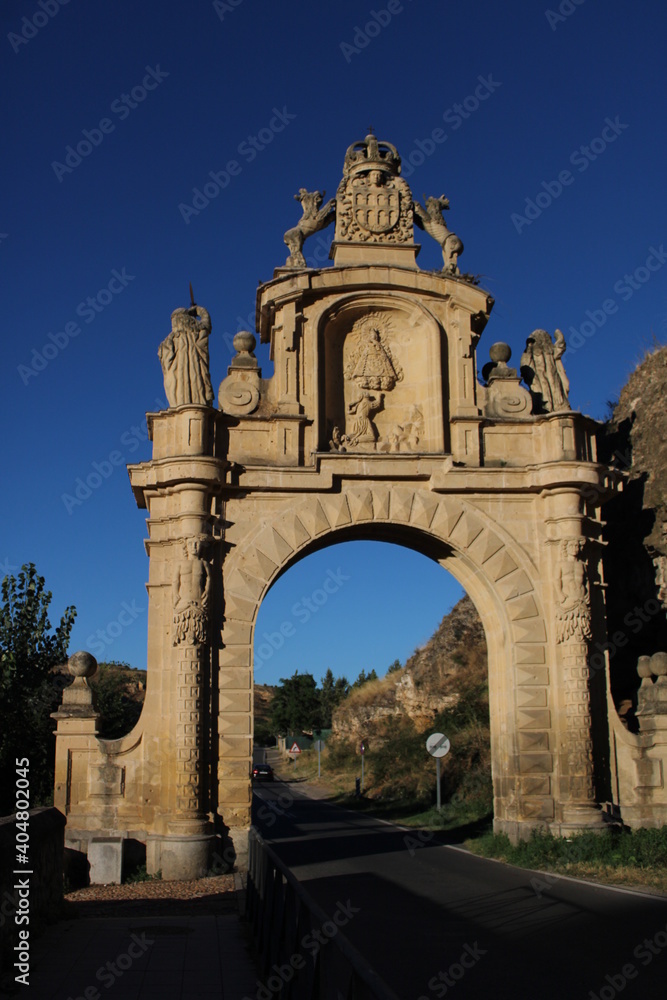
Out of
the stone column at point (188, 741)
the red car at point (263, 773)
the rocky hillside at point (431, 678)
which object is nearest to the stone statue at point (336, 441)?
the stone column at point (188, 741)

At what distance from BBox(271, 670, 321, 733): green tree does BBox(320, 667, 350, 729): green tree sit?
50cm

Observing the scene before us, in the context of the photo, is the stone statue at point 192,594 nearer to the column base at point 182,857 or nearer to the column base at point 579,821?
the column base at point 182,857

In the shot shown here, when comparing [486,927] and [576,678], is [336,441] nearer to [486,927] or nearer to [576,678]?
[576,678]

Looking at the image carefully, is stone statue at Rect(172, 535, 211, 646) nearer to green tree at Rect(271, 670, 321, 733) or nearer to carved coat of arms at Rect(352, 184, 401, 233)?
carved coat of arms at Rect(352, 184, 401, 233)

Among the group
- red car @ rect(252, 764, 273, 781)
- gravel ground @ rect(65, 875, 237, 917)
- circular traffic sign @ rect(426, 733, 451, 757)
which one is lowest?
red car @ rect(252, 764, 273, 781)

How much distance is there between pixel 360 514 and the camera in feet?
57.7

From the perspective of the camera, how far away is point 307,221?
19.3 meters

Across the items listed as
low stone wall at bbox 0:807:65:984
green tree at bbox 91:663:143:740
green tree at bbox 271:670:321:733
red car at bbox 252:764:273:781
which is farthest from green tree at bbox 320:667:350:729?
low stone wall at bbox 0:807:65:984

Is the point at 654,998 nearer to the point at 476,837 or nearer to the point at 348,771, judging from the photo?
the point at 476,837

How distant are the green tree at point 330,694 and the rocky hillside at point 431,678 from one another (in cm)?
2235

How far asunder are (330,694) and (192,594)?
57157mm

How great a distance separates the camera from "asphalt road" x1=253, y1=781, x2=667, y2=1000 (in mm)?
8016

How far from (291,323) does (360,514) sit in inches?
149

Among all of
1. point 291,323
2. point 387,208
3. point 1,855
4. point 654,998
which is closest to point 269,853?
point 1,855
